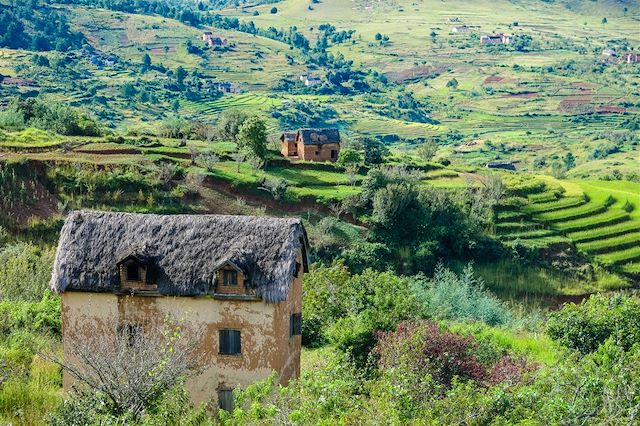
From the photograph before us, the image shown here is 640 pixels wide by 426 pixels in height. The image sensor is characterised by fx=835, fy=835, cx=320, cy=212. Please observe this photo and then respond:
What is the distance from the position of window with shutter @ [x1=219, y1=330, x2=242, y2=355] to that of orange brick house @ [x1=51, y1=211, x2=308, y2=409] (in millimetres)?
31

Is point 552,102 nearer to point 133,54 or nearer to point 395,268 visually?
point 133,54

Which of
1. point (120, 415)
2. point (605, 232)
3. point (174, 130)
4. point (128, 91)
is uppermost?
point (120, 415)

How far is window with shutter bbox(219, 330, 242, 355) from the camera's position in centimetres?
2548

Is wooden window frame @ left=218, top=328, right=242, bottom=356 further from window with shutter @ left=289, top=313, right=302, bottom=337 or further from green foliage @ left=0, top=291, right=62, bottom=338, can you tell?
green foliage @ left=0, top=291, right=62, bottom=338

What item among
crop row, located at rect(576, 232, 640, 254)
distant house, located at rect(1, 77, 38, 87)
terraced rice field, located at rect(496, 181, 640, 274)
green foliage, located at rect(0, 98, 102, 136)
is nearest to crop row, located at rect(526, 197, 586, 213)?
terraced rice field, located at rect(496, 181, 640, 274)

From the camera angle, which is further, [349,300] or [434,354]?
[349,300]

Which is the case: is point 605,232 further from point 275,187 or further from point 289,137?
point 289,137

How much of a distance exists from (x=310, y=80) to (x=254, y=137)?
351ft

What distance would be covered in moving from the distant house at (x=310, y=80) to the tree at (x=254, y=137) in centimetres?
10448

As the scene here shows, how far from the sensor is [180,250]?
1017 inches

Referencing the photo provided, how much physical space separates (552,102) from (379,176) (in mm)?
113027

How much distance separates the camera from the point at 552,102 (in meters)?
163

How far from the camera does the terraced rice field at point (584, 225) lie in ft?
200

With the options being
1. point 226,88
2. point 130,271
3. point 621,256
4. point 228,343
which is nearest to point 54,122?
point 621,256
